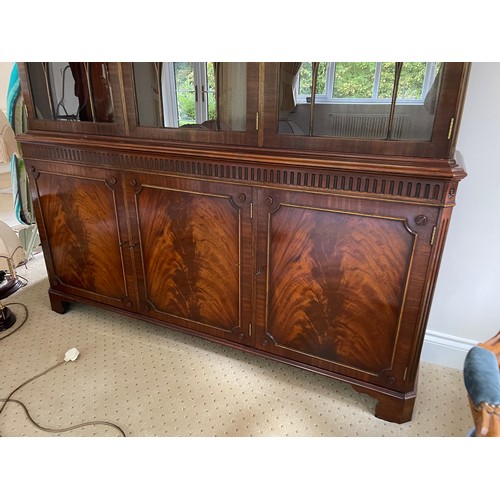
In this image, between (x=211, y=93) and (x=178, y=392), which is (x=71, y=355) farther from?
(x=211, y=93)

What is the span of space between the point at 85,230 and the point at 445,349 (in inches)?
67.0

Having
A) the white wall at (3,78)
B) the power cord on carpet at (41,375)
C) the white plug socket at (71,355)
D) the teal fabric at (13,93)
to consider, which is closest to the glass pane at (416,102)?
the power cord on carpet at (41,375)

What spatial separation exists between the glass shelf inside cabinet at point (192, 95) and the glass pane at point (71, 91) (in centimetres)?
16

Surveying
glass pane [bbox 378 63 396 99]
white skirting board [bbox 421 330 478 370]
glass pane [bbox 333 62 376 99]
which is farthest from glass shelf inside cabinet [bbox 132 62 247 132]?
white skirting board [bbox 421 330 478 370]

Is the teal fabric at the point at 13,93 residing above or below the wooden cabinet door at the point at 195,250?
above

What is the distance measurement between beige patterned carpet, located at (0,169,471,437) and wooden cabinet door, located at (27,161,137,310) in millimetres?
239

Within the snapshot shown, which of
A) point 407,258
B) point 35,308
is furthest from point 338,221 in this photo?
point 35,308

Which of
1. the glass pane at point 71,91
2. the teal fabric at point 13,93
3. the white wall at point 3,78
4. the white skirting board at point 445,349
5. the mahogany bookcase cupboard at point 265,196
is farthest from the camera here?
the white wall at point 3,78

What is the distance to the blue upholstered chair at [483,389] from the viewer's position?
63cm

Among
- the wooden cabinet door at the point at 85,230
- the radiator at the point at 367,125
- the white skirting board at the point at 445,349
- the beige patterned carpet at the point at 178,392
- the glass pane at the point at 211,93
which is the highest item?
the glass pane at the point at 211,93

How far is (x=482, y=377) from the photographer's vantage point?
714 mm

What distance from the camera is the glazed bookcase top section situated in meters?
0.97

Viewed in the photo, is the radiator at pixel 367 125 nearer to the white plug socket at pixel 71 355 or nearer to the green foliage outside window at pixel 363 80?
the green foliage outside window at pixel 363 80
